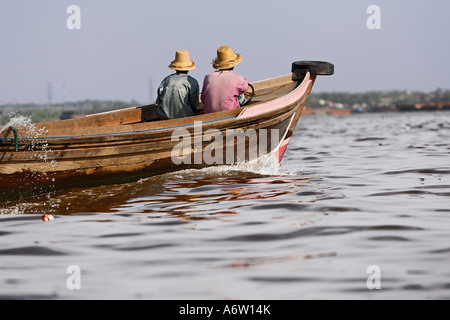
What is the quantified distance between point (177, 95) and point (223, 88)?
70cm

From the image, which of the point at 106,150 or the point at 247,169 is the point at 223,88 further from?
the point at 106,150

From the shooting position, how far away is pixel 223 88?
29.4 ft

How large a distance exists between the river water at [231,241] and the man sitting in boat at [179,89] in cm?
113

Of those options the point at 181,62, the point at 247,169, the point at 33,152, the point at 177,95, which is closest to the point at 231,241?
the point at 33,152

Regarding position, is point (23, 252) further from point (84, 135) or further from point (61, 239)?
point (84, 135)

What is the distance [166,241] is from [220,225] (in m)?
0.73

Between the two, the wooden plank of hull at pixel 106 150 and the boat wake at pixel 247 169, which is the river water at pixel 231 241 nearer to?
the wooden plank of hull at pixel 106 150

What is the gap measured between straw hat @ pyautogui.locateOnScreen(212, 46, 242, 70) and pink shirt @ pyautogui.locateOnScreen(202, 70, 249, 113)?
0.10m

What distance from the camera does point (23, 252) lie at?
4.75m

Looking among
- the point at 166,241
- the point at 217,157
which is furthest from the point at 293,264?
the point at 217,157

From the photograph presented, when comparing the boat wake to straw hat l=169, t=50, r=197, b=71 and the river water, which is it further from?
straw hat l=169, t=50, r=197, b=71

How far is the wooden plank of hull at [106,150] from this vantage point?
718cm

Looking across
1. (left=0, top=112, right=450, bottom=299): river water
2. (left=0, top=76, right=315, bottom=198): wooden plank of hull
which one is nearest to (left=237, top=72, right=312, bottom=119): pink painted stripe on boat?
(left=0, top=76, right=315, bottom=198): wooden plank of hull

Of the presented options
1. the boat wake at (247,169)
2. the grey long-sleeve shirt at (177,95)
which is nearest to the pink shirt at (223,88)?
the grey long-sleeve shirt at (177,95)
